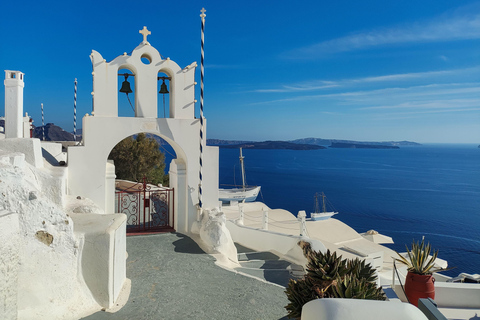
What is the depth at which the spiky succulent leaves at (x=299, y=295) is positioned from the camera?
5.41 meters

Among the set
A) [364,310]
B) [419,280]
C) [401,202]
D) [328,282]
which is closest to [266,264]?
[328,282]

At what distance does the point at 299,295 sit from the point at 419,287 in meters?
2.01

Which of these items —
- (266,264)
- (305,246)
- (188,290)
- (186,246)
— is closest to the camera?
(188,290)

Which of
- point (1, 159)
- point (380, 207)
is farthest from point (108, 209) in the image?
point (380, 207)

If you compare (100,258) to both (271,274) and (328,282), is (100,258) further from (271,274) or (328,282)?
(271,274)

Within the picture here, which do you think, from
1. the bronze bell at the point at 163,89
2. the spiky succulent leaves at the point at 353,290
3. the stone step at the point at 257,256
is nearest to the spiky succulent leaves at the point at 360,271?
the spiky succulent leaves at the point at 353,290

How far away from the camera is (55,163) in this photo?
920cm

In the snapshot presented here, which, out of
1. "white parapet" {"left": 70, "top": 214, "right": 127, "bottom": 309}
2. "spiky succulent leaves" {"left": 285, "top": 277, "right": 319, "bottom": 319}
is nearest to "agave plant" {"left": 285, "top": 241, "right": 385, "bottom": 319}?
"spiky succulent leaves" {"left": 285, "top": 277, "right": 319, "bottom": 319}

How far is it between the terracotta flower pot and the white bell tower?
8.40 metres

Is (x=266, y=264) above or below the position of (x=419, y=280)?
below

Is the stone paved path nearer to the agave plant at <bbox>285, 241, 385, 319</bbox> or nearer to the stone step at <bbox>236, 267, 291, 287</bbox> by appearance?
the stone step at <bbox>236, 267, 291, 287</bbox>

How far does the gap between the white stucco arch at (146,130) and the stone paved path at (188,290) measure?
66.8 inches

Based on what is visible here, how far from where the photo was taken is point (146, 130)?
31.7ft

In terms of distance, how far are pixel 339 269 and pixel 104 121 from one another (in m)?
6.77
